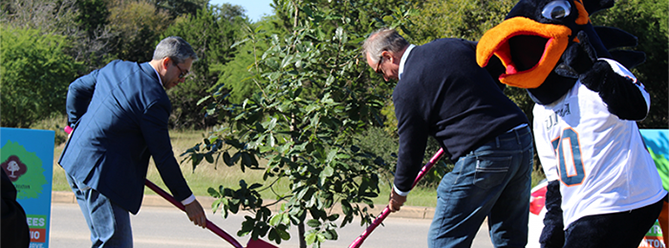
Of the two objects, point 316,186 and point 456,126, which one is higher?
point 456,126

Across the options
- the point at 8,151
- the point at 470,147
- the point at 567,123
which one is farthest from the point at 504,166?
the point at 8,151

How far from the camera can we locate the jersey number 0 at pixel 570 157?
2.41 metres

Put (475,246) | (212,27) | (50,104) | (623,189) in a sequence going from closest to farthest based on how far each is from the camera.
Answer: (623,189)
(475,246)
(50,104)
(212,27)

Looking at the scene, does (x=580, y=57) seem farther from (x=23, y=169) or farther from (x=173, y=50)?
(x=23, y=169)

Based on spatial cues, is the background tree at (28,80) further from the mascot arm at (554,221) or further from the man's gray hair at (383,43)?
the mascot arm at (554,221)

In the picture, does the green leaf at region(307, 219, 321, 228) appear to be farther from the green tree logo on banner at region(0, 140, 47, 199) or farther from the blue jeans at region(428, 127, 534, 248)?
the green tree logo on banner at region(0, 140, 47, 199)

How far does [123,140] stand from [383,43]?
1524mm

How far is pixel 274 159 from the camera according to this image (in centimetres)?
338

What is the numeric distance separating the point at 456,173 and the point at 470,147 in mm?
144

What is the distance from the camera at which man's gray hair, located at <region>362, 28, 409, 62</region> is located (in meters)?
2.87

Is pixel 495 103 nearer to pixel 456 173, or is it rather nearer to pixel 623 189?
pixel 456 173

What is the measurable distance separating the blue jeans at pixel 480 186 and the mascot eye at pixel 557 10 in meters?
0.57

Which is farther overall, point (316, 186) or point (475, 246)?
point (475, 246)

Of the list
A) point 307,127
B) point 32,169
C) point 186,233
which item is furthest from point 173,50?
point 186,233
